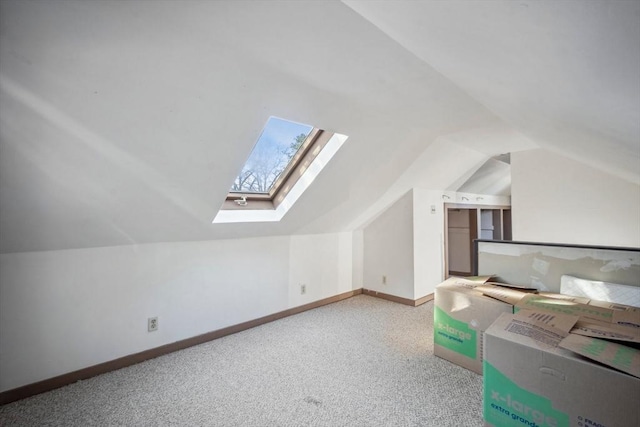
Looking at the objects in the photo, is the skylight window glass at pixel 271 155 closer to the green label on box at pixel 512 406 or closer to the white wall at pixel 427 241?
the white wall at pixel 427 241

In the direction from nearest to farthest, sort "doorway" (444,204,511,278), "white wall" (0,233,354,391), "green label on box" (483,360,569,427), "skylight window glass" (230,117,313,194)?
1. "green label on box" (483,360,569,427)
2. "white wall" (0,233,354,391)
3. "skylight window glass" (230,117,313,194)
4. "doorway" (444,204,511,278)

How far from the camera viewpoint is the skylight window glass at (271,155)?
2.35 m

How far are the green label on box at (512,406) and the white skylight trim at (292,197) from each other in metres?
1.78

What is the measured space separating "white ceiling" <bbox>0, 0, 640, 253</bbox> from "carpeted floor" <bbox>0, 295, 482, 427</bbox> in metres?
1.04

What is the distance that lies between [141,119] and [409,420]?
223 cm

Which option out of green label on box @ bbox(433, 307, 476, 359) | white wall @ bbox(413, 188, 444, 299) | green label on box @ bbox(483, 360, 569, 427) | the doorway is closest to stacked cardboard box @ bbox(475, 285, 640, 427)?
green label on box @ bbox(483, 360, 569, 427)

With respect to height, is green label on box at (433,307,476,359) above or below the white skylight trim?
below

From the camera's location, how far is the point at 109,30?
1.09m

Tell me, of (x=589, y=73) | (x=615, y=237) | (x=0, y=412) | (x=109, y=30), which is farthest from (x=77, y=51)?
(x=615, y=237)

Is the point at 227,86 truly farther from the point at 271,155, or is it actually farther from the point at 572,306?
the point at 572,306

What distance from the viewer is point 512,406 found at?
48.3 inches

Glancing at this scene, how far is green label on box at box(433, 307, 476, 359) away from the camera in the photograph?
2.18 m

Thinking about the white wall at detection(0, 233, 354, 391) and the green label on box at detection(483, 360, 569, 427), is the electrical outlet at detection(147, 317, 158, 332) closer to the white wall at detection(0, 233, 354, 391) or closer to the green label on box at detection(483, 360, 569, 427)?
the white wall at detection(0, 233, 354, 391)

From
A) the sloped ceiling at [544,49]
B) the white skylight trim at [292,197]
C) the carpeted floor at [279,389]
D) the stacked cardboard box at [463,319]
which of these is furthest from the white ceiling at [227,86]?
the stacked cardboard box at [463,319]
